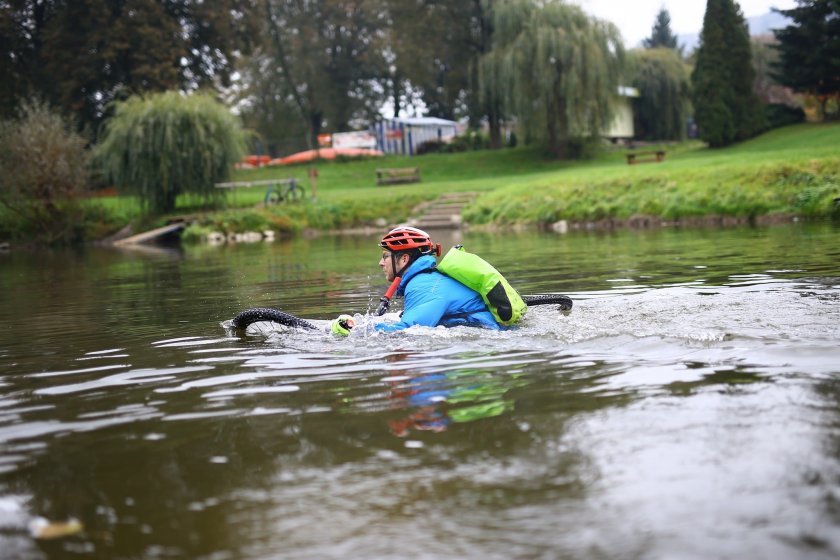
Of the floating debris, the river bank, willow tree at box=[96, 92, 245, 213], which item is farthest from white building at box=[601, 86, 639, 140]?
the floating debris

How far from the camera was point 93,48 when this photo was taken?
5091cm

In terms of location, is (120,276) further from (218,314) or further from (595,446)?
(595,446)

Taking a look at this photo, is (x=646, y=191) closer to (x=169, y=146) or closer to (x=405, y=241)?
(x=169, y=146)

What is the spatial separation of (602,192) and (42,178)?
21.8 m

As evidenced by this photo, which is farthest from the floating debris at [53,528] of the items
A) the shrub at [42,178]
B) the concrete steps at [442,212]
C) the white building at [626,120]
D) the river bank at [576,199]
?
the white building at [626,120]

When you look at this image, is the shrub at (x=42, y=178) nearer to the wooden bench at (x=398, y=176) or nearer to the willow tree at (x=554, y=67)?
the wooden bench at (x=398, y=176)

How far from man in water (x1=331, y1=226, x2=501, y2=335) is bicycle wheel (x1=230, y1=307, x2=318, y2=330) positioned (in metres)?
0.67

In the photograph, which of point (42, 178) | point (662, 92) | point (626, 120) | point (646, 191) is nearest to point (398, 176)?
point (42, 178)

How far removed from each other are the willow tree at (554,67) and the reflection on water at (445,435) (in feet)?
123

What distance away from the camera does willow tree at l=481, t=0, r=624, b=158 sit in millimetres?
47725

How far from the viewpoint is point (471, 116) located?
219 feet

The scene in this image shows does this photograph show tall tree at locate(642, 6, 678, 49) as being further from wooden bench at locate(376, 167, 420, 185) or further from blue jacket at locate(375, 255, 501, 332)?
blue jacket at locate(375, 255, 501, 332)

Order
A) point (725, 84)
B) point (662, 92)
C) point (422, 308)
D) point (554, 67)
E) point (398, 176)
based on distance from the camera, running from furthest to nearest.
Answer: point (662, 92), point (398, 176), point (725, 84), point (554, 67), point (422, 308)

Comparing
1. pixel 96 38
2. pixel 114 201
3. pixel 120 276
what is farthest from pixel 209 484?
pixel 96 38
